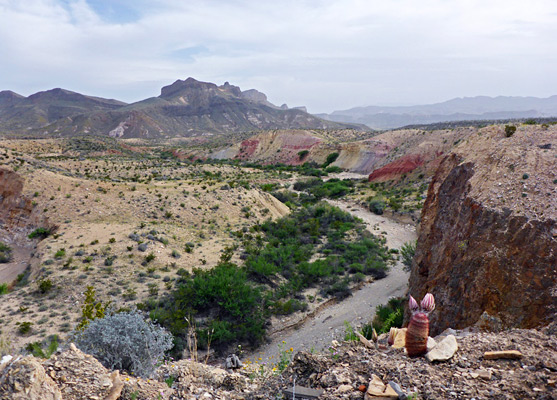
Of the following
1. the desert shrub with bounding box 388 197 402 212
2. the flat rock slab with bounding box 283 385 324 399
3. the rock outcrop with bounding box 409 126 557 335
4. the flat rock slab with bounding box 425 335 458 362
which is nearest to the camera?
the flat rock slab with bounding box 283 385 324 399

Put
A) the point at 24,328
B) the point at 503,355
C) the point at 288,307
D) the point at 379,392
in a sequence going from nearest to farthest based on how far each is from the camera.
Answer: the point at 379,392, the point at 503,355, the point at 24,328, the point at 288,307

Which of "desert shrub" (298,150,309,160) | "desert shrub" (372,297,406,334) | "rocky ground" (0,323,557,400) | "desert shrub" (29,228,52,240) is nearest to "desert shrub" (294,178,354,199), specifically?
"desert shrub" (372,297,406,334)

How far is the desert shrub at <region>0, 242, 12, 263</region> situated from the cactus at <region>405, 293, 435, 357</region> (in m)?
18.9

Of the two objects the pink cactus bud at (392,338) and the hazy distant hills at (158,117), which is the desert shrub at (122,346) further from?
the hazy distant hills at (158,117)

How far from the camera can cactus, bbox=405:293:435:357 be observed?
4.09m

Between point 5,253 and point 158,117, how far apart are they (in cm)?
14281

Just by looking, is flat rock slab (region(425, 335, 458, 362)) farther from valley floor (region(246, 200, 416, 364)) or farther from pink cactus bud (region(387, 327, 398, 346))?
valley floor (region(246, 200, 416, 364))

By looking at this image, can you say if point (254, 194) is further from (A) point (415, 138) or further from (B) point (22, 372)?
Result: (A) point (415, 138)

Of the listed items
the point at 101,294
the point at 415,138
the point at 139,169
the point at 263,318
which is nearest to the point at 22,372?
the point at 263,318

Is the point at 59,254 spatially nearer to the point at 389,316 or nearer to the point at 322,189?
the point at 389,316

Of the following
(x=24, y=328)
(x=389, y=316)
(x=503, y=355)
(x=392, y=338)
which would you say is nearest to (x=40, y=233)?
(x=24, y=328)

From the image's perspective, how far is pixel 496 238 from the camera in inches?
273

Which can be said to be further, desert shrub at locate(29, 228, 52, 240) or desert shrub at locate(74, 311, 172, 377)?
desert shrub at locate(29, 228, 52, 240)

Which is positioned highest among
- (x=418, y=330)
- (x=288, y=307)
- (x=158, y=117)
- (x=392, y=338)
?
(x=158, y=117)
